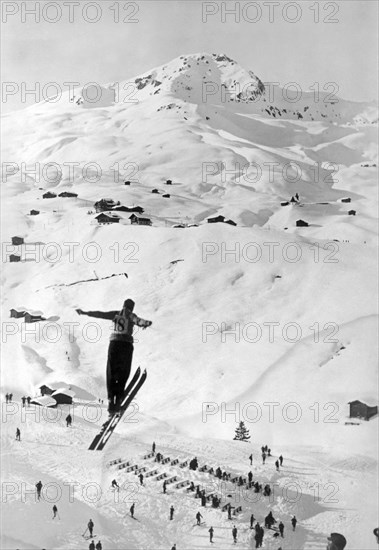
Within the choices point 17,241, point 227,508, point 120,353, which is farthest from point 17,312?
point 120,353

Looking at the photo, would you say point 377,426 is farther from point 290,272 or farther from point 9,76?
point 9,76

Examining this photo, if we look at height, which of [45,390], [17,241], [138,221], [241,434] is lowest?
[241,434]

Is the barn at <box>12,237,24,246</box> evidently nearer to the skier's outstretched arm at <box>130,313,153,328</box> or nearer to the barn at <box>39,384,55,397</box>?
the barn at <box>39,384,55,397</box>

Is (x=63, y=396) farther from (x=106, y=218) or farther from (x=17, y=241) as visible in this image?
(x=106, y=218)

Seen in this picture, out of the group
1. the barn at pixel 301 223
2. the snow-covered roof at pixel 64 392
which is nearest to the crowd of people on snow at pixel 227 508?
the snow-covered roof at pixel 64 392

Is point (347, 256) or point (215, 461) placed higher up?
point (347, 256)

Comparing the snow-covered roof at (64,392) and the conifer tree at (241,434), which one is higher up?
the snow-covered roof at (64,392)

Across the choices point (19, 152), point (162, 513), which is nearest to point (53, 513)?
point (162, 513)

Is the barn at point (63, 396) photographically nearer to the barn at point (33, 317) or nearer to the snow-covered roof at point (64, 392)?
the snow-covered roof at point (64, 392)

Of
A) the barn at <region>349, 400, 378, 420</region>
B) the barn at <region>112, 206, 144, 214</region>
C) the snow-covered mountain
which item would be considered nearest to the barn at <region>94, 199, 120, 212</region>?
the barn at <region>112, 206, 144, 214</region>
